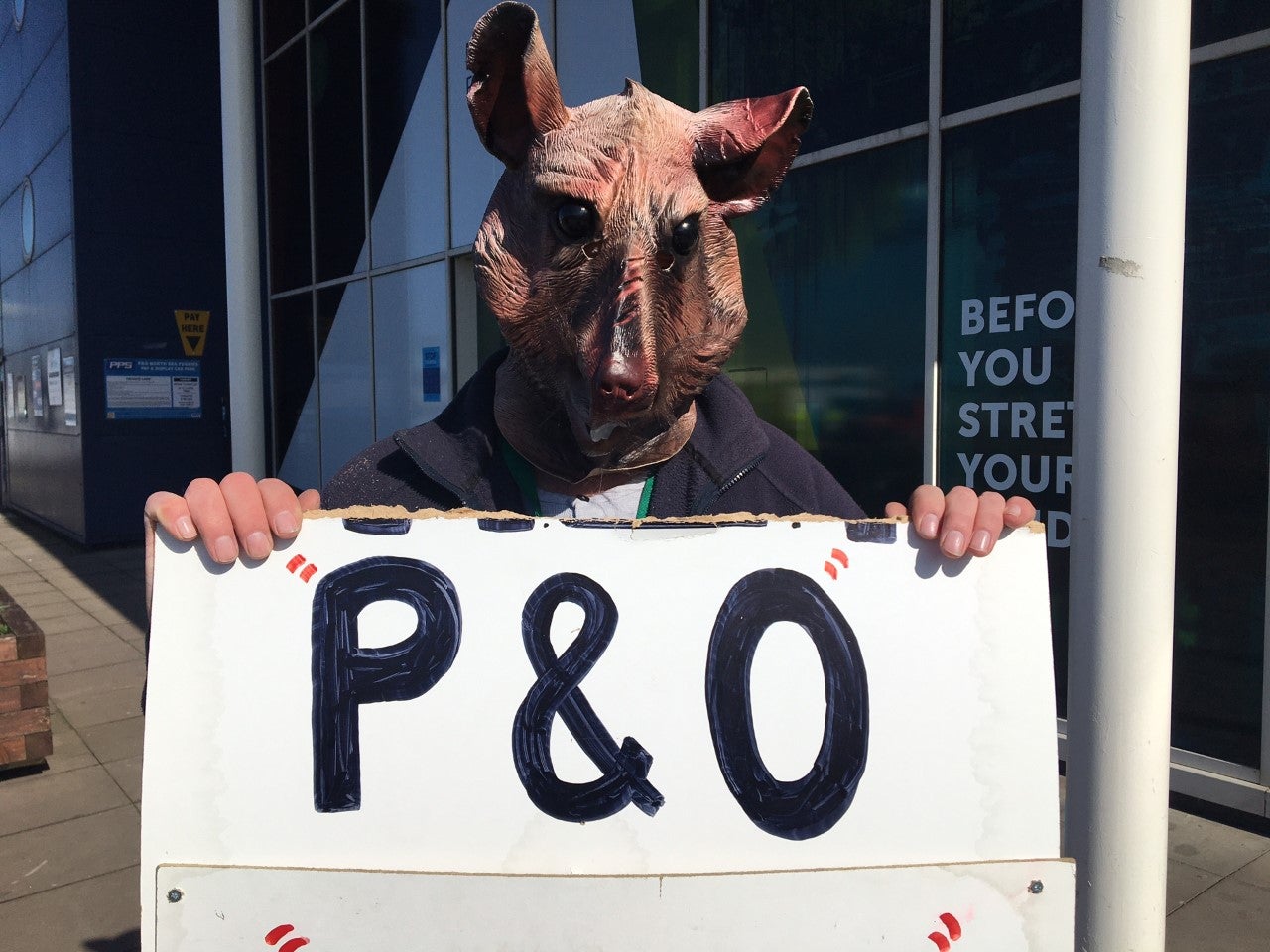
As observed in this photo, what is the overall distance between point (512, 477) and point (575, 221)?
50cm

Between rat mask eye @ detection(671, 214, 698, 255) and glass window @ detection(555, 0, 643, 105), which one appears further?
glass window @ detection(555, 0, 643, 105)

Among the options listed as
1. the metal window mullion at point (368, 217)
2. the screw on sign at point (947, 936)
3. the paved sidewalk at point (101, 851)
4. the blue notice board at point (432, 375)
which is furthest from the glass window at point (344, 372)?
the screw on sign at point (947, 936)

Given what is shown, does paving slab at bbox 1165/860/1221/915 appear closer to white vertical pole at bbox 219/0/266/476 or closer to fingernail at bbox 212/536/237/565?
fingernail at bbox 212/536/237/565

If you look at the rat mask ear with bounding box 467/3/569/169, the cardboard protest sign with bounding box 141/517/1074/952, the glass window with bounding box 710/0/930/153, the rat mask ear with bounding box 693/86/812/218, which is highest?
the glass window with bounding box 710/0/930/153

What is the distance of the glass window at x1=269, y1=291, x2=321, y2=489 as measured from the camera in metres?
10.1

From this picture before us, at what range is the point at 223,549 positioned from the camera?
1301 mm

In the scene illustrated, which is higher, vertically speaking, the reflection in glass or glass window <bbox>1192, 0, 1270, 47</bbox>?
the reflection in glass

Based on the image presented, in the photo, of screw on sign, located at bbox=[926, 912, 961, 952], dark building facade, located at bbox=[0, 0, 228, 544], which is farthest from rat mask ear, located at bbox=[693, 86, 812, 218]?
dark building facade, located at bbox=[0, 0, 228, 544]

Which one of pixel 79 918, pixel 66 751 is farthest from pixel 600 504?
pixel 66 751

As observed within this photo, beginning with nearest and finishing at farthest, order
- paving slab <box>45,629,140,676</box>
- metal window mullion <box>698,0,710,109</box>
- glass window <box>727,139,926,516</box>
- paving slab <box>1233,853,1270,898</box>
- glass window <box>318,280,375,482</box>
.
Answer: paving slab <box>1233,853,1270,898</box> < glass window <box>727,139,926,516</box> < metal window mullion <box>698,0,710,109</box> < paving slab <box>45,629,140,676</box> < glass window <box>318,280,375,482</box>

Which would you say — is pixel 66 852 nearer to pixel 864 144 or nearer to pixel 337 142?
pixel 864 144

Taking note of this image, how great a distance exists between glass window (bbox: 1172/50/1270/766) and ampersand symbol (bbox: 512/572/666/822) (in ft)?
10.9

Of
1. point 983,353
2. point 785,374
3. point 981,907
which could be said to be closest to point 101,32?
point 785,374

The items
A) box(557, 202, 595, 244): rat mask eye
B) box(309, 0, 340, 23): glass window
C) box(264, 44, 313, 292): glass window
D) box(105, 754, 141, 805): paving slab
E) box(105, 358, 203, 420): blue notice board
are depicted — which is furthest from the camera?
box(105, 358, 203, 420): blue notice board
